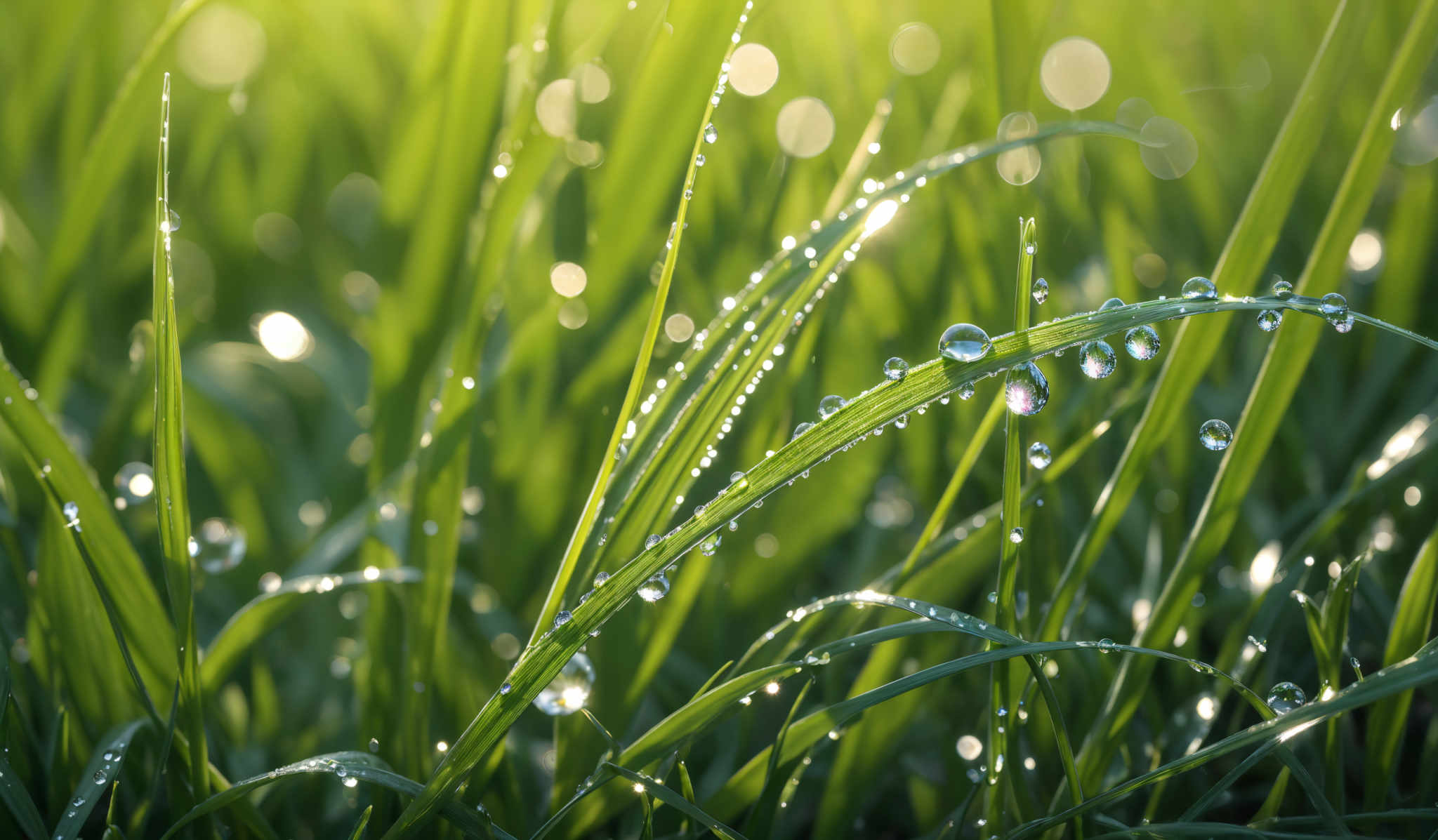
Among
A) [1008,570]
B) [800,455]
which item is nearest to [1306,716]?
[1008,570]

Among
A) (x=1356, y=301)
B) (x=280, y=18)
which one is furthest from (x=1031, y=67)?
(x=280, y=18)

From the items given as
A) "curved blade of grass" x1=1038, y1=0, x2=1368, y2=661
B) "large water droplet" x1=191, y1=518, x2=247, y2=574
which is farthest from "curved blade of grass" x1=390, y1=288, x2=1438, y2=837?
"large water droplet" x1=191, y1=518, x2=247, y2=574

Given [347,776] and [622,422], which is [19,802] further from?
[622,422]

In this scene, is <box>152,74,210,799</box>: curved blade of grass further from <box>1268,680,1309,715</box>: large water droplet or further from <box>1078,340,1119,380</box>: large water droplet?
<box>1268,680,1309,715</box>: large water droplet

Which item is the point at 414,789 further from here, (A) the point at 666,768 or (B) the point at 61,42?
(B) the point at 61,42

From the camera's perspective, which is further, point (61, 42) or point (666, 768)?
point (61, 42)

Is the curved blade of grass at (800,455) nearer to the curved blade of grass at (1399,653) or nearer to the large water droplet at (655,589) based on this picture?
the large water droplet at (655,589)
